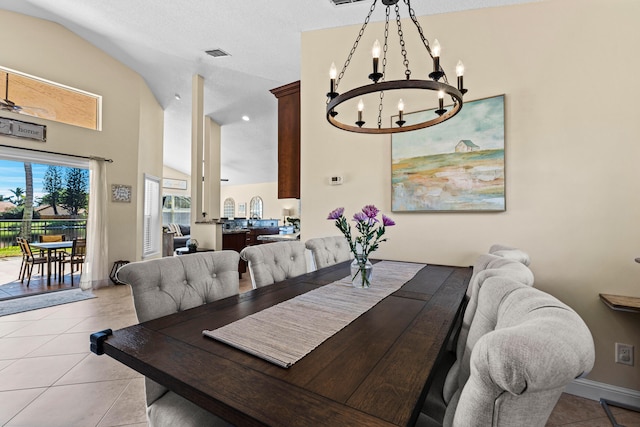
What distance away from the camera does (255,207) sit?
13.3 meters

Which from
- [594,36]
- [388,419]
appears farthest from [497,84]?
[388,419]

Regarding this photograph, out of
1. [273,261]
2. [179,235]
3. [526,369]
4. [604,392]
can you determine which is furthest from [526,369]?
[179,235]

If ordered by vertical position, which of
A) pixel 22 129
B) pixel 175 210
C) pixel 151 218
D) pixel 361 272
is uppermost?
pixel 22 129

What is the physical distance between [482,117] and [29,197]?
750cm

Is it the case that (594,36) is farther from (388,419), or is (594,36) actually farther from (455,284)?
(388,419)

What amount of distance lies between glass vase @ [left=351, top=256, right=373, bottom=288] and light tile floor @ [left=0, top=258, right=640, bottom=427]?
4.81 ft

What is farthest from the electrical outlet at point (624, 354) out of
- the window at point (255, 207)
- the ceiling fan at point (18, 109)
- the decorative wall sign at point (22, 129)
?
the window at point (255, 207)

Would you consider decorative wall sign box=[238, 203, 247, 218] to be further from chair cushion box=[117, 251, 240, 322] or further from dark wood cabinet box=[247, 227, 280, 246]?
chair cushion box=[117, 251, 240, 322]

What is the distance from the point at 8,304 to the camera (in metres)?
3.87

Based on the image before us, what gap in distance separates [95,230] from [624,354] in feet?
21.5

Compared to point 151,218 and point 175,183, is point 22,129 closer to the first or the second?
point 151,218

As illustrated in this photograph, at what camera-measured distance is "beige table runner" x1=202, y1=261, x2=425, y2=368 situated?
0.93 meters

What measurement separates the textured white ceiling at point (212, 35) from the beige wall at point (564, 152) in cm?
38

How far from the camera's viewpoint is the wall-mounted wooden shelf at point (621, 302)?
71.5 inches
